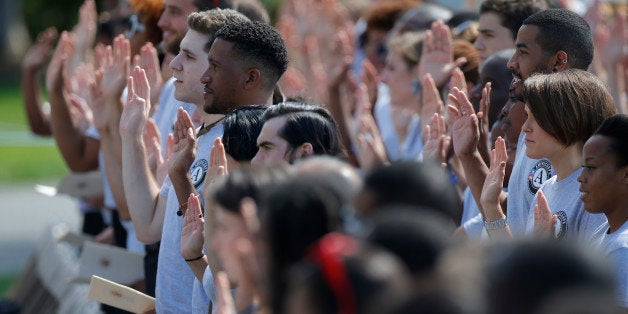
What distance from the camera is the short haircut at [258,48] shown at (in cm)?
535

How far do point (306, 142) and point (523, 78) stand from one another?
1429 millimetres

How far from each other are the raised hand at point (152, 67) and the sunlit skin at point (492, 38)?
1.81 meters

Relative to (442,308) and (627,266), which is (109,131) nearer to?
(627,266)

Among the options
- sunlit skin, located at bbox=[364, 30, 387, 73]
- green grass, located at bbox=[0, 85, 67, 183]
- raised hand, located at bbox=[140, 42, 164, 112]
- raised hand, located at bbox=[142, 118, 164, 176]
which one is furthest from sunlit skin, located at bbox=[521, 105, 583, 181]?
green grass, located at bbox=[0, 85, 67, 183]

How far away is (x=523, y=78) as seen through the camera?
208 inches

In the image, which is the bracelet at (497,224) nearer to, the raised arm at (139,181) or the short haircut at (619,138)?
the short haircut at (619,138)

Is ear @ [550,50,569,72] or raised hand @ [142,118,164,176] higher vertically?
ear @ [550,50,569,72]

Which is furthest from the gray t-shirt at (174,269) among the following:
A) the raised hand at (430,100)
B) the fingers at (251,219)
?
the fingers at (251,219)

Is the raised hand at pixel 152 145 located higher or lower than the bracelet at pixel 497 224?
lower

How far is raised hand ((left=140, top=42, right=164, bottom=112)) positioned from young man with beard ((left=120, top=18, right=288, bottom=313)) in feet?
3.37

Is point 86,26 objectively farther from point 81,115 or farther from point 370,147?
point 370,147

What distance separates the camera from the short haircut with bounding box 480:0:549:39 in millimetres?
6352

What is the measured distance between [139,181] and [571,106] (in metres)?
1.97

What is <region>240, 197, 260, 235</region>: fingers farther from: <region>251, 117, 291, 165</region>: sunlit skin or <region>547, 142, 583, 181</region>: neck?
<region>547, 142, 583, 181</region>: neck
